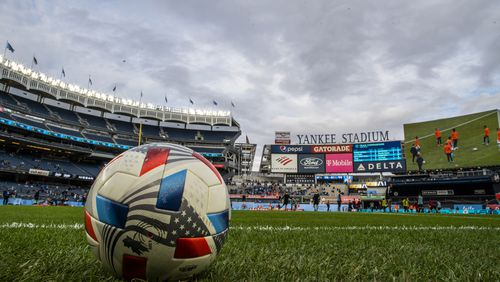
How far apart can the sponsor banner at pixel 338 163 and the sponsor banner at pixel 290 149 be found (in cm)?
409

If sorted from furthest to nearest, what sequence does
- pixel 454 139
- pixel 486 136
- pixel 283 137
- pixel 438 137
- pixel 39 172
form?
pixel 283 137 → pixel 438 137 → pixel 454 139 → pixel 486 136 → pixel 39 172

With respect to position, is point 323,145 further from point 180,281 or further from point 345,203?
point 180,281

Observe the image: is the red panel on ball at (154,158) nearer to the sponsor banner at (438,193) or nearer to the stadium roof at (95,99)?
the sponsor banner at (438,193)

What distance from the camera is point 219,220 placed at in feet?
8.32

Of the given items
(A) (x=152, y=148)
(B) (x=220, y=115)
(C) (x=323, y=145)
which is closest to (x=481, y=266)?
(A) (x=152, y=148)

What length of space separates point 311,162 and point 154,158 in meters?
57.9

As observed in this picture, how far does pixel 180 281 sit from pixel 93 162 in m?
63.1

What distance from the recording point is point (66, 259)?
2912 mm

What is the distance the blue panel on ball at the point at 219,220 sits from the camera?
8.04ft

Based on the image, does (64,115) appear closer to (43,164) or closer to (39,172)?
(43,164)

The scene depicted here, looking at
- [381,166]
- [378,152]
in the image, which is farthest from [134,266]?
[378,152]

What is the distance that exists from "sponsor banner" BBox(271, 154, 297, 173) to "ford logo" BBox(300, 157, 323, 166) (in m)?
1.60

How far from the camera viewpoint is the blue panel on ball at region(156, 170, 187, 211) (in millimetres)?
2172

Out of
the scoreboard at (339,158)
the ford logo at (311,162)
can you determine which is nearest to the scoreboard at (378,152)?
the scoreboard at (339,158)
